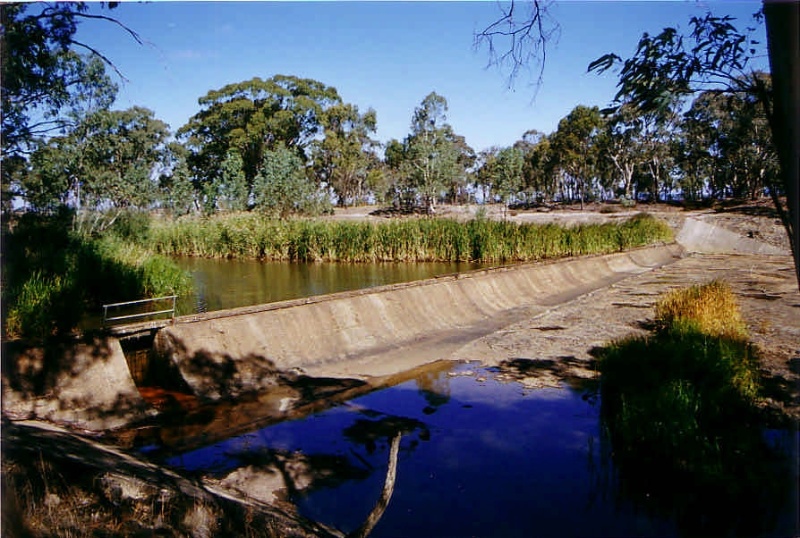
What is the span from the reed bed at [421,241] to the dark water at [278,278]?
0.93 meters

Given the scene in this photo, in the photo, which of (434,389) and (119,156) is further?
(119,156)

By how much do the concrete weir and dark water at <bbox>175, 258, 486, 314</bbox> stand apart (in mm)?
5397

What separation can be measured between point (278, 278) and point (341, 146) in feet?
136

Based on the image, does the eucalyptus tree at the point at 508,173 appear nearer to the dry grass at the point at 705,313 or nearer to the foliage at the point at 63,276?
the foliage at the point at 63,276

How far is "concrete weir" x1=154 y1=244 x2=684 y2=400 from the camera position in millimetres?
9211

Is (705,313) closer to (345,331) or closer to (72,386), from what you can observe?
(345,331)

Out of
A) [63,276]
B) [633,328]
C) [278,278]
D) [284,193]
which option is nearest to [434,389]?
[633,328]

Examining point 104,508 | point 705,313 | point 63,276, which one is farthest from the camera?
point 63,276

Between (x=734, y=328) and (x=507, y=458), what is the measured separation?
21.0 feet

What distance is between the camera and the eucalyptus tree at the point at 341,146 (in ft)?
203

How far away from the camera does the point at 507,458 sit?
693 cm

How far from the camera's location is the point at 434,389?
9.68 meters

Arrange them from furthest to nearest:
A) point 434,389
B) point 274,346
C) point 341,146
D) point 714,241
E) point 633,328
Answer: point 341,146 → point 714,241 → point 633,328 → point 274,346 → point 434,389

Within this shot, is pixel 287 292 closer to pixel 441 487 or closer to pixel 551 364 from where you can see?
pixel 551 364
